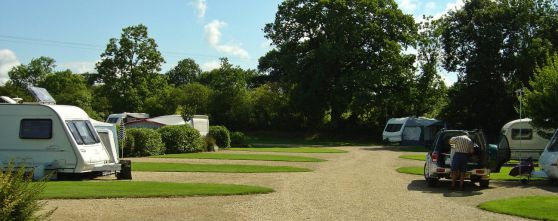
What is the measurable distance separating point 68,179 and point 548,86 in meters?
15.1

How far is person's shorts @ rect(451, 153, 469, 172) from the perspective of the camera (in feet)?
49.9

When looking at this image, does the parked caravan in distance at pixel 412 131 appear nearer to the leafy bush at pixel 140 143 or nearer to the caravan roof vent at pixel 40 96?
the leafy bush at pixel 140 143

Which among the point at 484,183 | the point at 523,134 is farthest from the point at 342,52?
the point at 484,183

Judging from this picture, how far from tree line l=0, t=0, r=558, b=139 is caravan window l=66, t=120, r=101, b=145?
28.7 meters

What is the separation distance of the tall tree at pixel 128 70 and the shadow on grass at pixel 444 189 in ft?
145

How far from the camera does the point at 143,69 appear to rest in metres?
58.5

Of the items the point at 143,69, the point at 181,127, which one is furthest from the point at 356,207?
the point at 143,69

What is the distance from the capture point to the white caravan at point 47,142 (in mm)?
16625

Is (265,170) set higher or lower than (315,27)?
lower

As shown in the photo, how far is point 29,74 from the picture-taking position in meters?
89.4

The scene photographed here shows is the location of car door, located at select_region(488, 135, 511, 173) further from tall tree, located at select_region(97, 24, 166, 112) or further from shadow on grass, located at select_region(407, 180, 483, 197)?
tall tree, located at select_region(97, 24, 166, 112)

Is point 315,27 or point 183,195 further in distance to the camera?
point 315,27

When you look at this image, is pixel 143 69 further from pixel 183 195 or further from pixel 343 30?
pixel 183 195

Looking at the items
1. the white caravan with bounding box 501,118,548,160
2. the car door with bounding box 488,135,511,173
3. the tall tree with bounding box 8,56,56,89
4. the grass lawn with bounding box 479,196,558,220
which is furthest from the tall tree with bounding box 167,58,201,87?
the grass lawn with bounding box 479,196,558,220
